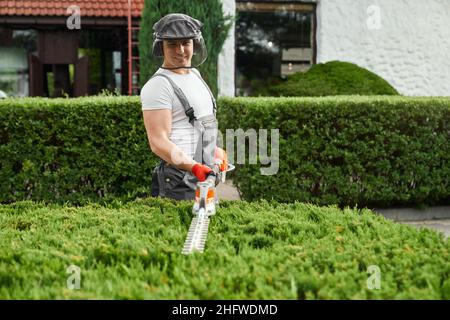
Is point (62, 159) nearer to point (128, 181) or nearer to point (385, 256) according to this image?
point (128, 181)

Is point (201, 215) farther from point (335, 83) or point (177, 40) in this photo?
point (335, 83)

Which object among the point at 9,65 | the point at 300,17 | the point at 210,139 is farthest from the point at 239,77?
the point at 210,139

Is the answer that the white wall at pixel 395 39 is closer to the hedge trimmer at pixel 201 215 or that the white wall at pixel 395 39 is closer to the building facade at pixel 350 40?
the building facade at pixel 350 40

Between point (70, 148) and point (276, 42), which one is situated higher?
point (276, 42)

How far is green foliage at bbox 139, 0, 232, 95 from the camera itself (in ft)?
39.3

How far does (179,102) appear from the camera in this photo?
423 cm

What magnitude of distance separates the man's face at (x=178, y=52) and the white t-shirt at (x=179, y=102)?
0.07 meters

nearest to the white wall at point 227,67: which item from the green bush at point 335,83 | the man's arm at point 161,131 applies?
the green bush at point 335,83

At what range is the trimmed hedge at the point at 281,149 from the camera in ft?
27.5

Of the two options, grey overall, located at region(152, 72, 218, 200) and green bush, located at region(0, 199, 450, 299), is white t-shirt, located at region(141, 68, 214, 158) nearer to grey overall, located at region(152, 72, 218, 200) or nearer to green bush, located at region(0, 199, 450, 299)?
grey overall, located at region(152, 72, 218, 200)

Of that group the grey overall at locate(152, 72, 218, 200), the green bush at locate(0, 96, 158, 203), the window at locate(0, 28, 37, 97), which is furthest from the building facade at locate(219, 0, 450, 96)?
the grey overall at locate(152, 72, 218, 200)

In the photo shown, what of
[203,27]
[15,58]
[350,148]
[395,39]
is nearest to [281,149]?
[350,148]

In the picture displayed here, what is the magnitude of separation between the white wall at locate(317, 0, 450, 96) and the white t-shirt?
1081 cm

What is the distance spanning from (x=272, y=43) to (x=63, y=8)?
14.1 feet
